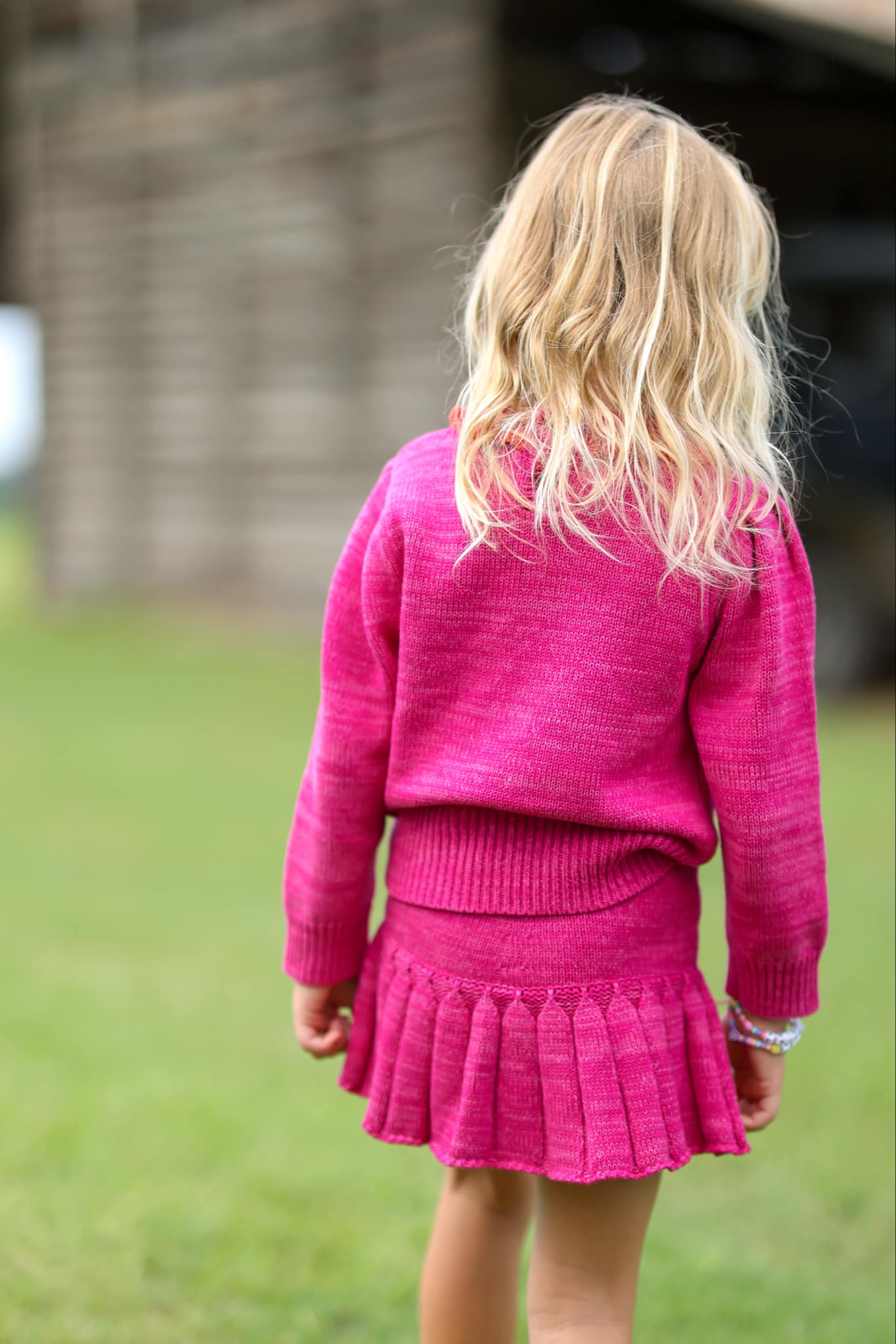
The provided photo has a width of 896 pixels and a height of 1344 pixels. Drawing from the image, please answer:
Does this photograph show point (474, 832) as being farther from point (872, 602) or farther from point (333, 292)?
point (333, 292)

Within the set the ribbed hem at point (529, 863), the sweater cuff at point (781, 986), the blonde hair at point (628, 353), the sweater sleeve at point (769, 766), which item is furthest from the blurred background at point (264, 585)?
the sweater cuff at point (781, 986)

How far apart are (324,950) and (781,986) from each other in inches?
20.9

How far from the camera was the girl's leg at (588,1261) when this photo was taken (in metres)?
1.50

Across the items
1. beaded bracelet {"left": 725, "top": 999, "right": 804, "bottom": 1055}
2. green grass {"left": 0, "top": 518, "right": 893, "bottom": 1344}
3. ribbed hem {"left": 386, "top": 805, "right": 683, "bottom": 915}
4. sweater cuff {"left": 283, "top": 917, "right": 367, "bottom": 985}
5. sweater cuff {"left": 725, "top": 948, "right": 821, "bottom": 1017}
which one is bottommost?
green grass {"left": 0, "top": 518, "right": 893, "bottom": 1344}

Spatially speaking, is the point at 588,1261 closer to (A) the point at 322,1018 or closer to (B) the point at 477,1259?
(B) the point at 477,1259

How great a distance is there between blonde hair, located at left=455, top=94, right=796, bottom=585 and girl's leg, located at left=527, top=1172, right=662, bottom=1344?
26.8 inches

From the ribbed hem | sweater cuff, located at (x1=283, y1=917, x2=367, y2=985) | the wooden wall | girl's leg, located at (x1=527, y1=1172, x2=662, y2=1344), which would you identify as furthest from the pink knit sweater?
the wooden wall

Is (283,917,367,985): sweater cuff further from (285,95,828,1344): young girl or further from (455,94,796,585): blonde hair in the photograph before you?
(455,94,796,585): blonde hair

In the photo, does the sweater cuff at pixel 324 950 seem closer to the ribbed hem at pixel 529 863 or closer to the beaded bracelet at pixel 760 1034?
the ribbed hem at pixel 529 863

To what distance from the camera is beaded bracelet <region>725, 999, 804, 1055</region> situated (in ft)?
5.21

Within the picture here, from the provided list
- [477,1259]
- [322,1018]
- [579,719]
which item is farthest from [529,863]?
[477,1259]

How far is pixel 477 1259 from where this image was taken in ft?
5.31

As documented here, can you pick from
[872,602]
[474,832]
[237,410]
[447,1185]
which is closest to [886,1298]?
[447,1185]

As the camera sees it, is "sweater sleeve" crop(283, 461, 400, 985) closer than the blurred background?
Yes
